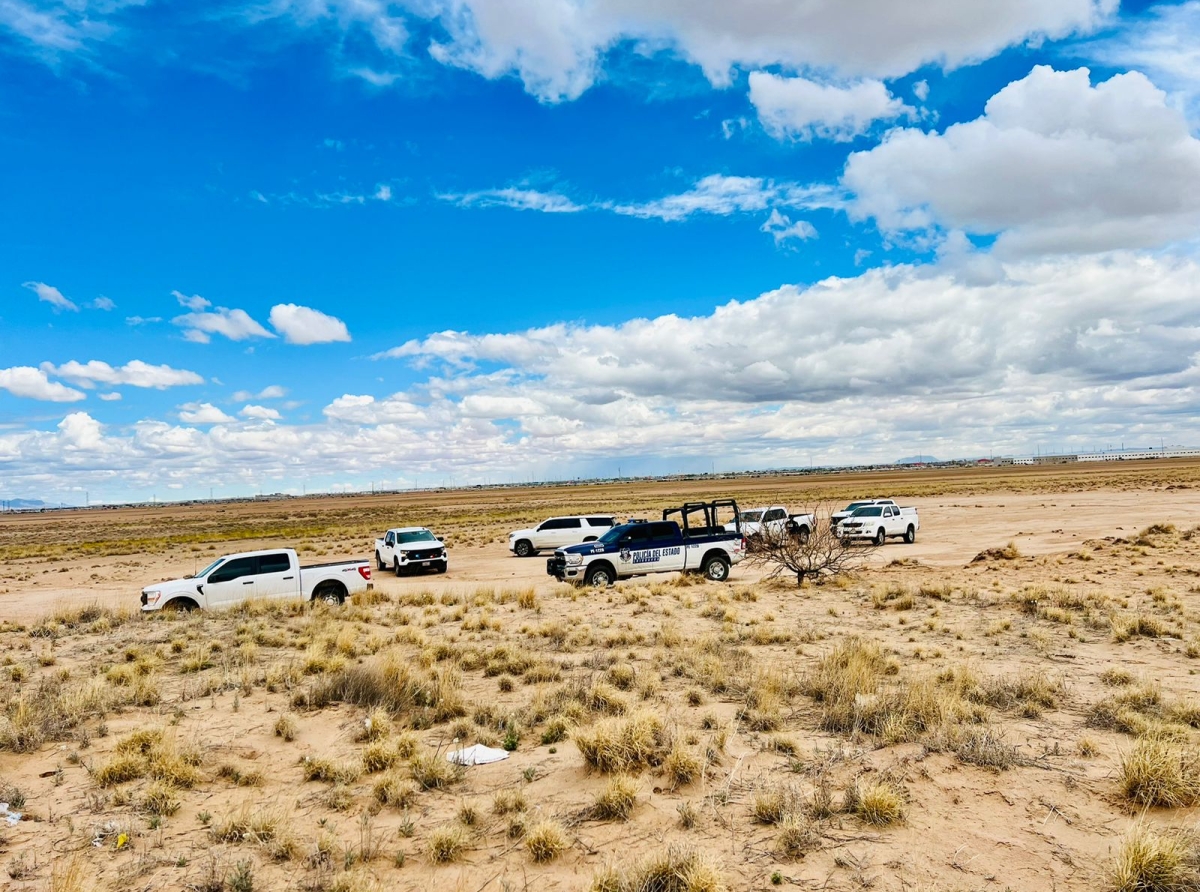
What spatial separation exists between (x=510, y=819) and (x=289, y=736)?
12.0 ft

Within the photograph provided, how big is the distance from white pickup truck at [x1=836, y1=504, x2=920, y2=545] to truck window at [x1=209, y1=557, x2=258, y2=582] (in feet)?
76.0

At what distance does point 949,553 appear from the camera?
28766 millimetres

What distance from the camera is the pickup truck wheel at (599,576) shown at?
2131 cm

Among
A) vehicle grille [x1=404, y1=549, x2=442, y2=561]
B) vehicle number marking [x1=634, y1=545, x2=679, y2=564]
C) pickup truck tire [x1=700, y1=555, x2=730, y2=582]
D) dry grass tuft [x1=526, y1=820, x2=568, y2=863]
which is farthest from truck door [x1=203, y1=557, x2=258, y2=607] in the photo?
dry grass tuft [x1=526, y1=820, x2=568, y2=863]

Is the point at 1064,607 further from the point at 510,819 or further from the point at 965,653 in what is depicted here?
the point at 510,819

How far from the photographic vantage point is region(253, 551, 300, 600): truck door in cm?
1891

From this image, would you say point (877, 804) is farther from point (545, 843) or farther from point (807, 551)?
point (807, 551)

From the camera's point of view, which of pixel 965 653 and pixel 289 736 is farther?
pixel 965 653

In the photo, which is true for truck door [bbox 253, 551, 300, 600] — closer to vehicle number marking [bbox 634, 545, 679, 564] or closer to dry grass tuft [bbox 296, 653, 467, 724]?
dry grass tuft [bbox 296, 653, 467, 724]

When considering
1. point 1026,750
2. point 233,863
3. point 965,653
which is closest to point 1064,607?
point 965,653

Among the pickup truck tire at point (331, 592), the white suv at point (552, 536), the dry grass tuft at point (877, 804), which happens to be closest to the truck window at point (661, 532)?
the pickup truck tire at point (331, 592)

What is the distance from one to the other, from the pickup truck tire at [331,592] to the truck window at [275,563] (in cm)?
96

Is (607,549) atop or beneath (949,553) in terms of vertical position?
atop

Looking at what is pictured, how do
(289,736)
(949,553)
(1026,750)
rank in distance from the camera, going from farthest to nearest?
(949,553)
(289,736)
(1026,750)
